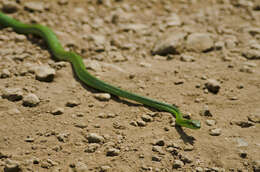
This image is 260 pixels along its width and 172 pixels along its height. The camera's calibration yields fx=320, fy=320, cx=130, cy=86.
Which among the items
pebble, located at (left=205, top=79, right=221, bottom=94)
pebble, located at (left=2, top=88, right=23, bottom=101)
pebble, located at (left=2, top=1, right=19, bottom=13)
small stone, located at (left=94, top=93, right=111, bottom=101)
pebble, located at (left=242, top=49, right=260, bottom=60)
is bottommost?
small stone, located at (left=94, top=93, right=111, bottom=101)

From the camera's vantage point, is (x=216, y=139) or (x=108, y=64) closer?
(x=216, y=139)

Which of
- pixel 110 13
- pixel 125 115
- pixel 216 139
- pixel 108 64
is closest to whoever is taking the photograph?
pixel 216 139

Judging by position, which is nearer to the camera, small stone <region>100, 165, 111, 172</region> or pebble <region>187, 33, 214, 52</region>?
small stone <region>100, 165, 111, 172</region>

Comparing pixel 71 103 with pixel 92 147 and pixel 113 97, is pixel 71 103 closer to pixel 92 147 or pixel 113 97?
pixel 113 97

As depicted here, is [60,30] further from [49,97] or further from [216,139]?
[216,139]

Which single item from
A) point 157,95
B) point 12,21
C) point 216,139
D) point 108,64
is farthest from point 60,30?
point 216,139

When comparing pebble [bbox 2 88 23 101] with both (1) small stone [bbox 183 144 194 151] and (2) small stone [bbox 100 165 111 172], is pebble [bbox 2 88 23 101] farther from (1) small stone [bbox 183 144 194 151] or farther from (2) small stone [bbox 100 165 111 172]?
(1) small stone [bbox 183 144 194 151]

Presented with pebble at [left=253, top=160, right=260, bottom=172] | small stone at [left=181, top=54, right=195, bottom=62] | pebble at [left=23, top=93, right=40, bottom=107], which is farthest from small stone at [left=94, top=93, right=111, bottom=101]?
pebble at [left=253, top=160, right=260, bottom=172]
